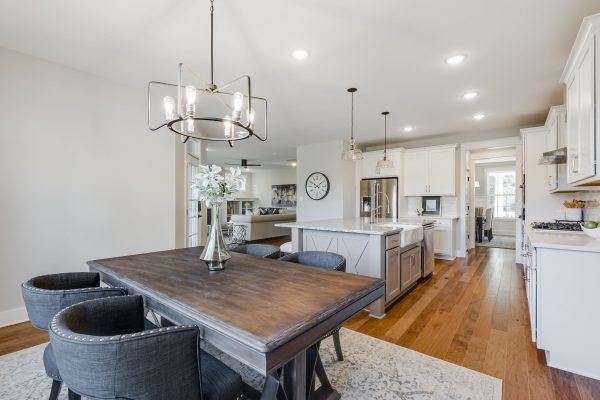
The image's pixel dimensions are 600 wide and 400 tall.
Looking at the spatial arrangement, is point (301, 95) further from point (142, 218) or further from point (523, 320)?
point (523, 320)

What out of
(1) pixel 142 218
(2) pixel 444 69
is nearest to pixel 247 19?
(2) pixel 444 69

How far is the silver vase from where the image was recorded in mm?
1742

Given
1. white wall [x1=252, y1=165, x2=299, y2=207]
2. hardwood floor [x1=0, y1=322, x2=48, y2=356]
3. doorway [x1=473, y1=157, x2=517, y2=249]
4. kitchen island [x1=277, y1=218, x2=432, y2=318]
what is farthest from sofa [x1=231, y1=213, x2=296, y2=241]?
doorway [x1=473, y1=157, x2=517, y2=249]

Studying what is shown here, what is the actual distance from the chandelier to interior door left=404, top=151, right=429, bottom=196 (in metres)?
3.22

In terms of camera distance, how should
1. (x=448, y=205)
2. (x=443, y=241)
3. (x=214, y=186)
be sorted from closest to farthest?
(x=214, y=186) → (x=443, y=241) → (x=448, y=205)

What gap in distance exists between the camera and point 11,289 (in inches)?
104

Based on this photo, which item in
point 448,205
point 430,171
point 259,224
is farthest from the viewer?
point 259,224

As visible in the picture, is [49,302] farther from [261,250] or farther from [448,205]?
[448,205]

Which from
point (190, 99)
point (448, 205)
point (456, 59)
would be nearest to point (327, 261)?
point (190, 99)

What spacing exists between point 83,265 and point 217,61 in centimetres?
262

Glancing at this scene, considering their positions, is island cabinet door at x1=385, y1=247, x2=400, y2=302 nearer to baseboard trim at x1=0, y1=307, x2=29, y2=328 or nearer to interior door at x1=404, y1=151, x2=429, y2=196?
interior door at x1=404, y1=151, x2=429, y2=196

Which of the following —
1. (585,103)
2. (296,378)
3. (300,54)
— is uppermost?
(300,54)

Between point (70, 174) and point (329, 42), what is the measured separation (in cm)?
295

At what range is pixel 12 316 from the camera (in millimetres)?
2660
